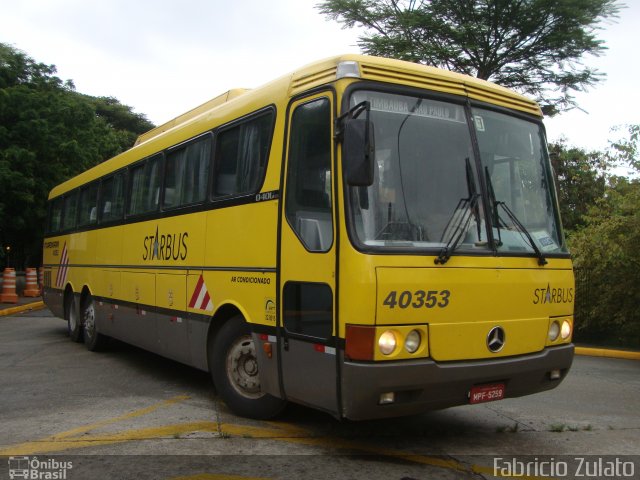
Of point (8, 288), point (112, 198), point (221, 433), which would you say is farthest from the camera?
point (8, 288)

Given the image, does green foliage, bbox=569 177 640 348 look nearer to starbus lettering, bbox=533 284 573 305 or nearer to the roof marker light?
starbus lettering, bbox=533 284 573 305

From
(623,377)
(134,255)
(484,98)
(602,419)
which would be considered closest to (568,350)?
(602,419)

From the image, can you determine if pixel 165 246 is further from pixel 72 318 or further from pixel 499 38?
pixel 499 38

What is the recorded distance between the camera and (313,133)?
4.98 meters

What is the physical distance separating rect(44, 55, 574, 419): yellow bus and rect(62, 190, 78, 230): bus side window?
634 cm

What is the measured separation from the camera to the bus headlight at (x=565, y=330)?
530cm

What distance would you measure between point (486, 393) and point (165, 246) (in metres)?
4.35

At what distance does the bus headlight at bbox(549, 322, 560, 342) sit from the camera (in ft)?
17.1

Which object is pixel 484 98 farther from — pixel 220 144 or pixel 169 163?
pixel 169 163

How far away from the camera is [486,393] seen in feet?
15.7

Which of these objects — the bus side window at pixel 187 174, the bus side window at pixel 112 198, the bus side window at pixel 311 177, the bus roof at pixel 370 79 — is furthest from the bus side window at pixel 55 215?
the bus side window at pixel 311 177

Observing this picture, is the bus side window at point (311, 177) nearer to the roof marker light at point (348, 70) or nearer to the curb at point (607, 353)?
the roof marker light at point (348, 70)

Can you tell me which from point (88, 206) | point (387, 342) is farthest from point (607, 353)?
point (88, 206)

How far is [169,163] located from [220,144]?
1.50m
